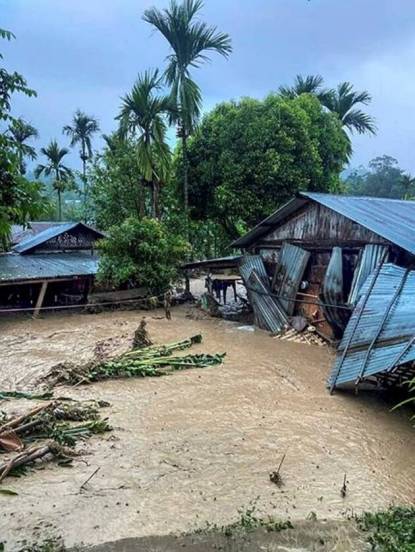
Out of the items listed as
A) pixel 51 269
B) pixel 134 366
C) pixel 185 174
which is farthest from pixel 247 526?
pixel 185 174

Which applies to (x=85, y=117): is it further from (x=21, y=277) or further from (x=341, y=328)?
(x=341, y=328)

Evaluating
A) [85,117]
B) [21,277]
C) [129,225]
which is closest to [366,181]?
[85,117]

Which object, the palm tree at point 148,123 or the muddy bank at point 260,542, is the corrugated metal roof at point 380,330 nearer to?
the muddy bank at point 260,542

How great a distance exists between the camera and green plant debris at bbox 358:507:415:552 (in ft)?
13.4

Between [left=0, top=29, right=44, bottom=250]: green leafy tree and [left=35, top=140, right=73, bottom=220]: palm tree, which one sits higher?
[left=35, top=140, right=73, bottom=220]: palm tree

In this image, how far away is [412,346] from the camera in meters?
7.26

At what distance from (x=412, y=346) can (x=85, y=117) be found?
118 ft

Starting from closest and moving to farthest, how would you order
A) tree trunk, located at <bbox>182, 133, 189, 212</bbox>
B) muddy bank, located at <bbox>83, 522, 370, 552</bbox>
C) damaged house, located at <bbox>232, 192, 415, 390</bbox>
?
muddy bank, located at <bbox>83, 522, 370, 552</bbox> < damaged house, located at <bbox>232, 192, 415, 390</bbox> < tree trunk, located at <bbox>182, 133, 189, 212</bbox>

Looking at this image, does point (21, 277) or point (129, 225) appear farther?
point (129, 225)

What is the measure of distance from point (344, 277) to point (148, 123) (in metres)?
10.2

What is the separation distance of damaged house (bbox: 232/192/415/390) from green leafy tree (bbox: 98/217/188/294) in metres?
2.82

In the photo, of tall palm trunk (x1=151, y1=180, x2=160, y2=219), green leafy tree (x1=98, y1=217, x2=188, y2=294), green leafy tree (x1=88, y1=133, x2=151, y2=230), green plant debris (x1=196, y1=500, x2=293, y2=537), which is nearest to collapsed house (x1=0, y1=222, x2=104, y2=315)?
green leafy tree (x1=98, y1=217, x2=188, y2=294)

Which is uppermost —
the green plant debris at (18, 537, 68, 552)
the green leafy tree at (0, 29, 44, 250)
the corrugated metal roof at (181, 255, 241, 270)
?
the green leafy tree at (0, 29, 44, 250)

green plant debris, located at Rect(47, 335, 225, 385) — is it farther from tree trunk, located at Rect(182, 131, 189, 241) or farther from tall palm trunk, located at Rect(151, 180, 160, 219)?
tall palm trunk, located at Rect(151, 180, 160, 219)
